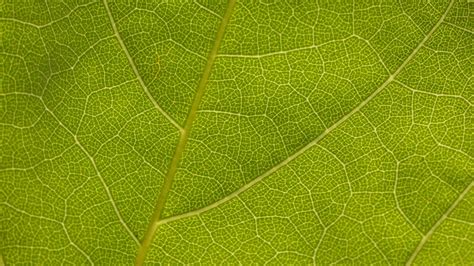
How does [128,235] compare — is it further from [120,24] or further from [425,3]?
[425,3]

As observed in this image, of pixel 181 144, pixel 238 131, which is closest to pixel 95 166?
pixel 181 144

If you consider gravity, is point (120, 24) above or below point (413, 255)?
above

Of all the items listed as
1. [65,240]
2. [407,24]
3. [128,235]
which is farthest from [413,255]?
[65,240]

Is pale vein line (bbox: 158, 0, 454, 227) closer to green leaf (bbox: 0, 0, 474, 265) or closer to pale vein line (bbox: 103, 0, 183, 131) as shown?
green leaf (bbox: 0, 0, 474, 265)

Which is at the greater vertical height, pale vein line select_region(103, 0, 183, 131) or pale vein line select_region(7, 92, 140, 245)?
pale vein line select_region(103, 0, 183, 131)

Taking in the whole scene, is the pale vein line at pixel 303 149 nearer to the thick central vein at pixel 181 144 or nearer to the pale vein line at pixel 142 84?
the thick central vein at pixel 181 144

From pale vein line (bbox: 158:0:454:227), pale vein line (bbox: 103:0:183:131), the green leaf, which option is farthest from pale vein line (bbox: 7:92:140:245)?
pale vein line (bbox: 103:0:183:131)

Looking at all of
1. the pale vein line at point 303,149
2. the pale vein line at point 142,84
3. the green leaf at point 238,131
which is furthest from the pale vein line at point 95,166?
the pale vein line at point 142,84

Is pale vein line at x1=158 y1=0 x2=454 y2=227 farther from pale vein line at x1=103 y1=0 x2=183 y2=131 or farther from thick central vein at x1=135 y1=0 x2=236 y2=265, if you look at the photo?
pale vein line at x1=103 y1=0 x2=183 y2=131
